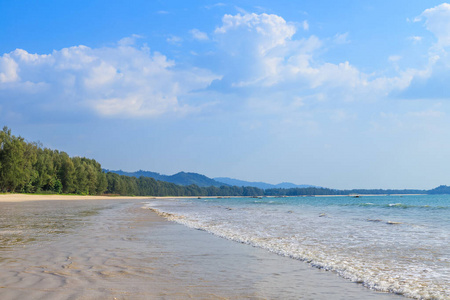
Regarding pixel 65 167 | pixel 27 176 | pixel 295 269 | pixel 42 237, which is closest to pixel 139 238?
pixel 42 237

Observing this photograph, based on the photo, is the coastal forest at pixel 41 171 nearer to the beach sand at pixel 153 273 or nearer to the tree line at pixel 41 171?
the tree line at pixel 41 171

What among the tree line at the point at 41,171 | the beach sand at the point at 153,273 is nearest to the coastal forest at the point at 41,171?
the tree line at the point at 41,171

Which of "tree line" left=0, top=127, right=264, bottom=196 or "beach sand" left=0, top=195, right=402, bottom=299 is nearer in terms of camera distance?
"beach sand" left=0, top=195, right=402, bottom=299

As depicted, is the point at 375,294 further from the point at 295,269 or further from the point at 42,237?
the point at 42,237

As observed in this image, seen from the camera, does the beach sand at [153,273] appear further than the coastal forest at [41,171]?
No

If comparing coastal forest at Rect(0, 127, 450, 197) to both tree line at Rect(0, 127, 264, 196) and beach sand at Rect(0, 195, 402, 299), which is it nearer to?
tree line at Rect(0, 127, 264, 196)

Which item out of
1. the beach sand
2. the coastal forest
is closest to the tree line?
the coastal forest

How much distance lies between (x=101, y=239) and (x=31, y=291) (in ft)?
25.6

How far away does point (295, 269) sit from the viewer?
9.35m

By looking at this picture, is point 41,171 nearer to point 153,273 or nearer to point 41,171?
point 41,171

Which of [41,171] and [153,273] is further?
[41,171]

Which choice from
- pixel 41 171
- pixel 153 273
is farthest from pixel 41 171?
pixel 153 273

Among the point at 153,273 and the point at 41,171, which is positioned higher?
the point at 41,171

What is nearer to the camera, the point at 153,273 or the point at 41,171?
the point at 153,273
